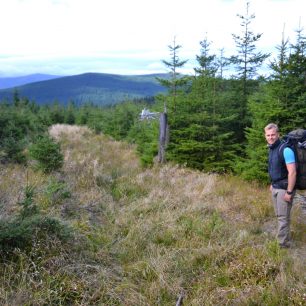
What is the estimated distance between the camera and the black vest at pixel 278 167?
5277 mm

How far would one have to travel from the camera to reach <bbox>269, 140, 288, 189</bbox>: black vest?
528cm

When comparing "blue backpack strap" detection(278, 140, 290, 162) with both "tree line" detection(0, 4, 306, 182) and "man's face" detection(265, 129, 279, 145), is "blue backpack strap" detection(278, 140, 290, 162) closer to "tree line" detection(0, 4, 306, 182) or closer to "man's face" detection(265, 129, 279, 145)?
"man's face" detection(265, 129, 279, 145)

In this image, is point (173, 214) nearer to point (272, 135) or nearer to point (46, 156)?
point (272, 135)

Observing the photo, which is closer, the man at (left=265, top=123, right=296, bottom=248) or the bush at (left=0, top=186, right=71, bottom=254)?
the bush at (left=0, top=186, right=71, bottom=254)

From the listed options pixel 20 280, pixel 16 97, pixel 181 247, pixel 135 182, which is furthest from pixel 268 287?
pixel 16 97

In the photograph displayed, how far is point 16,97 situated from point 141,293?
42870 mm

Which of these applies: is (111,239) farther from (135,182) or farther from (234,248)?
(135,182)

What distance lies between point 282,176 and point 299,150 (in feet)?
1.66

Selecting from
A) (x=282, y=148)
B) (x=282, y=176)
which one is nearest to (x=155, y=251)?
(x=282, y=176)

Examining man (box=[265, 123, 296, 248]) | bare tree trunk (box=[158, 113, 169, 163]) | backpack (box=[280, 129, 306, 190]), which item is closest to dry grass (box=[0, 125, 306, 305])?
man (box=[265, 123, 296, 248])

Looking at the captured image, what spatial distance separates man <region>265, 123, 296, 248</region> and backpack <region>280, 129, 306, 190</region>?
0.09 meters

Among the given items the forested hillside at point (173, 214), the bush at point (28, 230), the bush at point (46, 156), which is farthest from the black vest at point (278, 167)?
the bush at point (46, 156)

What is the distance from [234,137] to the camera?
39.2 feet

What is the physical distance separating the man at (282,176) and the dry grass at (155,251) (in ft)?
1.23
